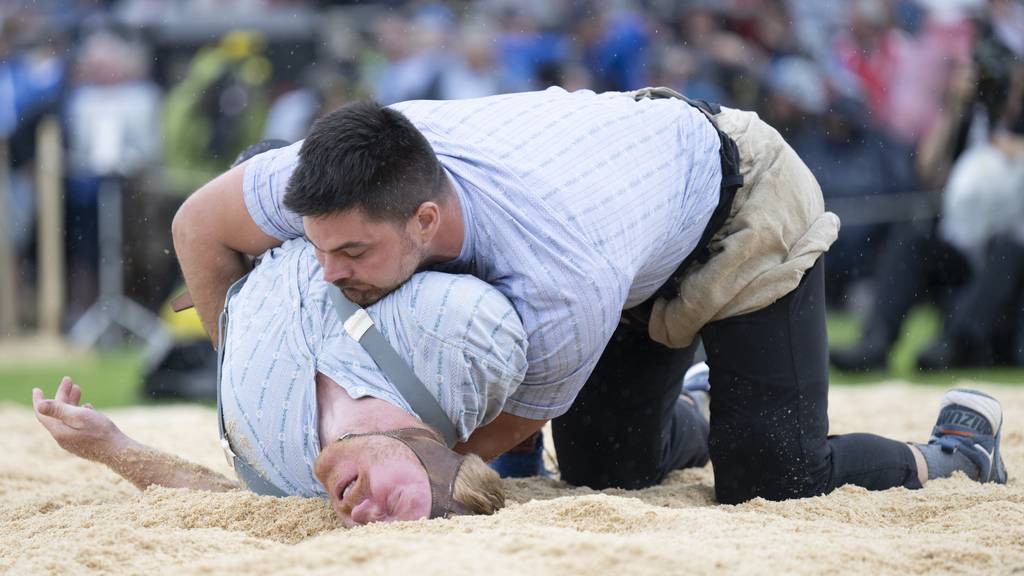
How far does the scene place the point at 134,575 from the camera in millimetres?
2309

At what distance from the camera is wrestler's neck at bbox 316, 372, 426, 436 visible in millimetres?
2602

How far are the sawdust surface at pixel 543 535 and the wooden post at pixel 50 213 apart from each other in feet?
19.5

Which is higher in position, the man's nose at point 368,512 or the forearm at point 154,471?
the man's nose at point 368,512

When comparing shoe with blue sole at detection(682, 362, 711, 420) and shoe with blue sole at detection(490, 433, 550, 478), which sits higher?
Answer: shoe with blue sole at detection(682, 362, 711, 420)

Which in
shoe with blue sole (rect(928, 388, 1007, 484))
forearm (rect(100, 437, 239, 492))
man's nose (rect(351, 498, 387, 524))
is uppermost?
man's nose (rect(351, 498, 387, 524))

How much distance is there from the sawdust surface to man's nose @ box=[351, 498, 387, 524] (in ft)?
0.26

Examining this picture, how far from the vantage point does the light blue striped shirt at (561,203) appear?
106 inches

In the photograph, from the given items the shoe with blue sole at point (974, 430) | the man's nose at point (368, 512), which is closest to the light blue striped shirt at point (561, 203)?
the man's nose at point (368, 512)

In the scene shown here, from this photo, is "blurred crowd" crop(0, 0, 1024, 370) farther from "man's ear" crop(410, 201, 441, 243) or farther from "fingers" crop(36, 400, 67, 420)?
"fingers" crop(36, 400, 67, 420)

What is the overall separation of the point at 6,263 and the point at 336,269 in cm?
757

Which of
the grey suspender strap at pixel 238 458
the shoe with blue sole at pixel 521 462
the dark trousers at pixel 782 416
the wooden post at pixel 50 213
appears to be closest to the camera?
the grey suspender strap at pixel 238 458

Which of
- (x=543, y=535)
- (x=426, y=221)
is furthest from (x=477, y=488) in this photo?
(x=426, y=221)

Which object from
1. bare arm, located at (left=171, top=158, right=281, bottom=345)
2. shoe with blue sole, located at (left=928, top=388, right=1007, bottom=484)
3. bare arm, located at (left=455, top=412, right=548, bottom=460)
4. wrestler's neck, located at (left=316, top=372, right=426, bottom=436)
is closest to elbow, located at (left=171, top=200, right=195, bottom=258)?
bare arm, located at (left=171, top=158, right=281, bottom=345)

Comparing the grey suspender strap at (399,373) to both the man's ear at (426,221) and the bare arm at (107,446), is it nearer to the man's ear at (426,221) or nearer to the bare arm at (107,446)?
the man's ear at (426,221)
